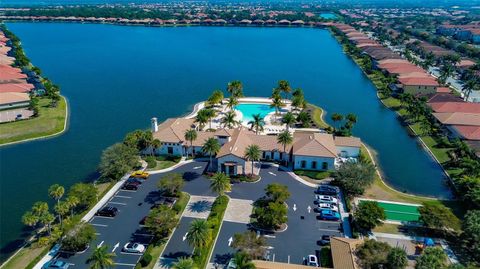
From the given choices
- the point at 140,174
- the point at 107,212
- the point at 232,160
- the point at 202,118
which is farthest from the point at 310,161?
the point at 107,212

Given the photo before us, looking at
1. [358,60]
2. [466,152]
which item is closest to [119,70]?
[358,60]

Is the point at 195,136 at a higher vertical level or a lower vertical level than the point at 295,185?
higher

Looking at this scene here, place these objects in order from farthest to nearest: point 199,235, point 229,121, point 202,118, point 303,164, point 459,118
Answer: point 459,118
point 202,118
point 229,121
point 303,164
point 199,235

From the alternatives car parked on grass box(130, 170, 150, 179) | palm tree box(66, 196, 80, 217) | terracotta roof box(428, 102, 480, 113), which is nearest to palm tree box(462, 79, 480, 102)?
terracotta roof box(428, 102, 480, 113)

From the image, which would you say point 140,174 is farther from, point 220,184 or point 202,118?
point 202,118

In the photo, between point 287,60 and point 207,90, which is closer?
point 207,90

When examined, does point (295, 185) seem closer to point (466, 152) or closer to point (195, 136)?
point (195, 136)

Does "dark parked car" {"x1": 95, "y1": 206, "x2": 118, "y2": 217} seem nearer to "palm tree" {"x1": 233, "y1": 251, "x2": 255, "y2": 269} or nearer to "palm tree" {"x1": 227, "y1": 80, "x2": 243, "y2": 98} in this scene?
"palm tree" {"x1": 233, "y1": 251, "x2": 255, "y2": 269}
